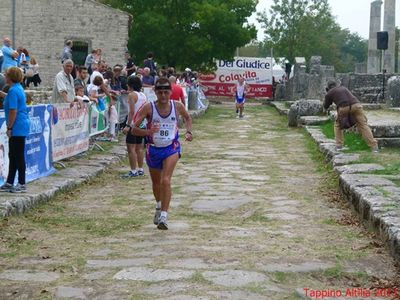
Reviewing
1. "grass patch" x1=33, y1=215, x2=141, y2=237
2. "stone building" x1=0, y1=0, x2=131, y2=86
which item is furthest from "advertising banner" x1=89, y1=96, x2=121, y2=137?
"stone building" x1=0, y1=0, x2=131, y2=86

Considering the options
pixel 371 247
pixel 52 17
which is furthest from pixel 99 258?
pixel 52 17

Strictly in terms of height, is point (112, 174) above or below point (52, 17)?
below

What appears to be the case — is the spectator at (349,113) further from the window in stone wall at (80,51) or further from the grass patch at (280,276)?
the window in stone wall at (80,51)

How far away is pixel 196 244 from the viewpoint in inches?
284

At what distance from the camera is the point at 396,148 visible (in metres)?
14.6

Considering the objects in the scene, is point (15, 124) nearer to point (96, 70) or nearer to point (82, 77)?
point (82, 77)

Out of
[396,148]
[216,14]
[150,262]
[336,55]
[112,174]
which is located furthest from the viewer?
[336,55]

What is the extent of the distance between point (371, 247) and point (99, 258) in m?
2.61

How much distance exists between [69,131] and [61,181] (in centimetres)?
231

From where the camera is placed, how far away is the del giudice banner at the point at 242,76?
4547 centimetres

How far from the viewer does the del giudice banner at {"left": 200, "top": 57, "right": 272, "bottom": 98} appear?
4547 centimetres

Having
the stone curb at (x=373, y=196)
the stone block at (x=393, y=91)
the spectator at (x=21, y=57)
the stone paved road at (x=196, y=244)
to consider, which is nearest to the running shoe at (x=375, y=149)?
the stone curb at (x=373, y=196)

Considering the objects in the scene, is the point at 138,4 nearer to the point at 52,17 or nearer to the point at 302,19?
the point at 52,17

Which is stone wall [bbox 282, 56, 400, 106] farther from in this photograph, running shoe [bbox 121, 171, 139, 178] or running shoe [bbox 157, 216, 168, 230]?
running shoe [bbox 157, 216, 168, 230]
